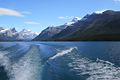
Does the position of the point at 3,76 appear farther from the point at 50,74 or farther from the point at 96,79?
the point at 96,79

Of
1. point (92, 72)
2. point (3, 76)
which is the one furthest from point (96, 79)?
point (3, 76)

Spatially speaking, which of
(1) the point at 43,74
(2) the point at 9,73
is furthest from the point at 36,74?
(2) the point at 9,73

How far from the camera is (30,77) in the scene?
27359 mm

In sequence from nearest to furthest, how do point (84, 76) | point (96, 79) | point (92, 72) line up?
1. point (96, 79)
2. point (84, 76)
3. point (92, 72)

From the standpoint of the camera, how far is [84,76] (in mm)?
28344

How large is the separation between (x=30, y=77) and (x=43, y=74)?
2623mm

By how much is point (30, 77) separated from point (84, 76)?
5804 mm

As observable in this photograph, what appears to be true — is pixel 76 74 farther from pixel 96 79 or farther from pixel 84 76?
pixel 96 79

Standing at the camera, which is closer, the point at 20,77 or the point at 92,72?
the point at 20,77

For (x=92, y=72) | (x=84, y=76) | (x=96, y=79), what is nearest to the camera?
(x=96, y=79)

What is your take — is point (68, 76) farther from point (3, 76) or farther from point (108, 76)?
point (3, 76)

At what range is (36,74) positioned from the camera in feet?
96.4

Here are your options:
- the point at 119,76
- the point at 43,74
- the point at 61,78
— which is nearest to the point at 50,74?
the point at 43,74

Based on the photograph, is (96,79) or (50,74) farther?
(50,74)
